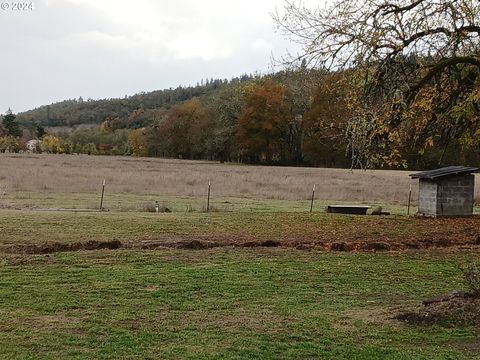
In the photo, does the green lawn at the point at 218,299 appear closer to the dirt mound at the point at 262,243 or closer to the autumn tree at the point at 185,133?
the dirt mound at the point at 262,243

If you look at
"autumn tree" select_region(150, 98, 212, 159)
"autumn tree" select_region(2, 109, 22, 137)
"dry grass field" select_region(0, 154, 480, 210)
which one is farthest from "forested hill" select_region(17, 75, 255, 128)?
"dry grass field" select_region(0, 154, 480, 210)

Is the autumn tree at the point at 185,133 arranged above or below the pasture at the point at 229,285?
above

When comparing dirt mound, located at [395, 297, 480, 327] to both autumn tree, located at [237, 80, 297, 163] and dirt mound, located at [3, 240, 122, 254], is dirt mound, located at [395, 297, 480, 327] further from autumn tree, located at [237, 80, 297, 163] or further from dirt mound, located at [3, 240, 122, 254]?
autumn tree, located at [237, 80, 297, 163]

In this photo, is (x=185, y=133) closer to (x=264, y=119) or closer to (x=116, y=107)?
(x=264, y=119)

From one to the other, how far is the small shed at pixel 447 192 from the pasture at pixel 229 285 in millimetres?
1814

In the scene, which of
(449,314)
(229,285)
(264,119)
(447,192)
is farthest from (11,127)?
(449,314)

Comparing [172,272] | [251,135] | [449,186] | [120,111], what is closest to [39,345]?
[172,272]

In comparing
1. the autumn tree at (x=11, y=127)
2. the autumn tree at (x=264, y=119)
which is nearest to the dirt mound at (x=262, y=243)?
the autumn tree at (x=264, y=119)

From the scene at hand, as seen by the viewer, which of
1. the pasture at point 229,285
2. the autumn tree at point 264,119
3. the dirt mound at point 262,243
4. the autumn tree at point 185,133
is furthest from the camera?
the autumn tree at point 185,133

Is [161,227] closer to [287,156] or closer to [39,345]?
[39,345]

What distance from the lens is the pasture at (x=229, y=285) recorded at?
22.2 feet

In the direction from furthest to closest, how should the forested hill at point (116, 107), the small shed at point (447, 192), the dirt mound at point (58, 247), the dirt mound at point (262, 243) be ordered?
the forested hill at point (116, 107), the small shed at point (447, 192), the dirt mound at point (262, 243), the dirt mound at point (58, 247)

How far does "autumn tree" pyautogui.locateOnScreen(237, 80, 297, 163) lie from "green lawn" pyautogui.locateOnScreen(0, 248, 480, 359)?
225ft

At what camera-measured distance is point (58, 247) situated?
13.0m
